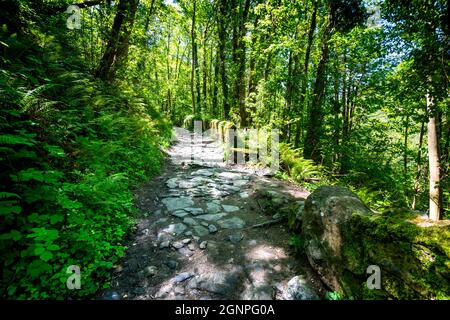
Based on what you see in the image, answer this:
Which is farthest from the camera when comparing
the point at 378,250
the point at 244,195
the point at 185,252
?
the point at 244,195

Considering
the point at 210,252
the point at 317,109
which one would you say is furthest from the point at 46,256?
the point at 317,109

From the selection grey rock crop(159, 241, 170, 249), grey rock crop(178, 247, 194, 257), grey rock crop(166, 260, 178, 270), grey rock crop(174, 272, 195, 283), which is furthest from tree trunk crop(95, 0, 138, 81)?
grey rock crop(174, 272, 195, 283)

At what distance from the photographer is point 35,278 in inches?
89.7

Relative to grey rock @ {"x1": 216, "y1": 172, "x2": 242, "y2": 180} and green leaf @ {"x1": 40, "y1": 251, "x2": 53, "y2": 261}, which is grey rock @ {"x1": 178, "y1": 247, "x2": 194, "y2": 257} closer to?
green leaf @ {"x1": 40, "y1": 251, "x2": 53, "y2": 261}

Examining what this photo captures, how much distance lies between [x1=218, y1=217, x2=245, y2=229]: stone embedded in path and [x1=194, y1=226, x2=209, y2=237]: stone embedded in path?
35 cm

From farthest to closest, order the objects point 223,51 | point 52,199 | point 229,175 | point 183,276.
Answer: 1. point 223,51
2. point 229,175
3. point 183,276
4. point 52,199

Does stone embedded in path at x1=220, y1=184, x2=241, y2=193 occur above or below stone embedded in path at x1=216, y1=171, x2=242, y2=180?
below

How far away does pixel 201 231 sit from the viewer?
398 centimetres

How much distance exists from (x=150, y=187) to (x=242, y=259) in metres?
3.31

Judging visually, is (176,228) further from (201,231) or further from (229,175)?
(229,175)

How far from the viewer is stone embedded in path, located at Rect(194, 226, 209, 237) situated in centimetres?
389

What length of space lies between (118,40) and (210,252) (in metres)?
8.17

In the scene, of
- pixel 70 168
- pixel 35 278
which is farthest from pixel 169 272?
pixel 70 168

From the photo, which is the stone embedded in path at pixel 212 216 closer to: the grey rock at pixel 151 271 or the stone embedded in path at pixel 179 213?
the stone embedded in path at pixel 179 213
